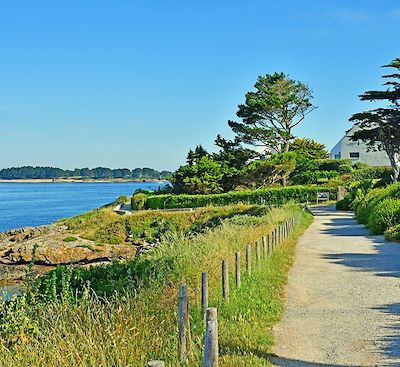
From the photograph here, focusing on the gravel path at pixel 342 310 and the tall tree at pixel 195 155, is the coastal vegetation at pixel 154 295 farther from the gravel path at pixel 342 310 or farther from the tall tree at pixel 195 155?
the tall tree at pixel 195 155

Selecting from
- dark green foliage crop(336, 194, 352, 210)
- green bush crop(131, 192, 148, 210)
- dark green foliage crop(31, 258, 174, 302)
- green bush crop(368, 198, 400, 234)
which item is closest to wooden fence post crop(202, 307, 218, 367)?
dark green foliage crop(31, 258, 174, 302)

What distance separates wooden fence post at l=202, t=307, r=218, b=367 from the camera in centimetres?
590

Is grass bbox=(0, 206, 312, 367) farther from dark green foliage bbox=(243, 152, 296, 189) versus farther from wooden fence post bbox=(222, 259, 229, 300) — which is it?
dark green foliage bbox=(243, 152, 296, 189)

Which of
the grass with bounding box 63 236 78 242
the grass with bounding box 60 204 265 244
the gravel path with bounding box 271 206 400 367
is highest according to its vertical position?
the gravel path with bounding box 271 206 400 367

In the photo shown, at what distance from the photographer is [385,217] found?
26.9 metres

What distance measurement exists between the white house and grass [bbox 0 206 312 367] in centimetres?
7007

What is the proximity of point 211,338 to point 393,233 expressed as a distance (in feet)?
63.2

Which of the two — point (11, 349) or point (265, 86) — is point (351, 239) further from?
point (265, 86)

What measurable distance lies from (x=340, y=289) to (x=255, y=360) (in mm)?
6178

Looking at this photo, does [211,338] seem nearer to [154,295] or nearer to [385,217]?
[154,295]

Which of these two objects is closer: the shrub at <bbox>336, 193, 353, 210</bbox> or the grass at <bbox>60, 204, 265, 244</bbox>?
the shrub at <bbox>336, 193, 353, 210</bbox>

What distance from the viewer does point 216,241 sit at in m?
16.8

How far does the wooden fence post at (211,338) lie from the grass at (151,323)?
2.81 ft

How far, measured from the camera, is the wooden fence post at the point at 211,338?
5898 mm
